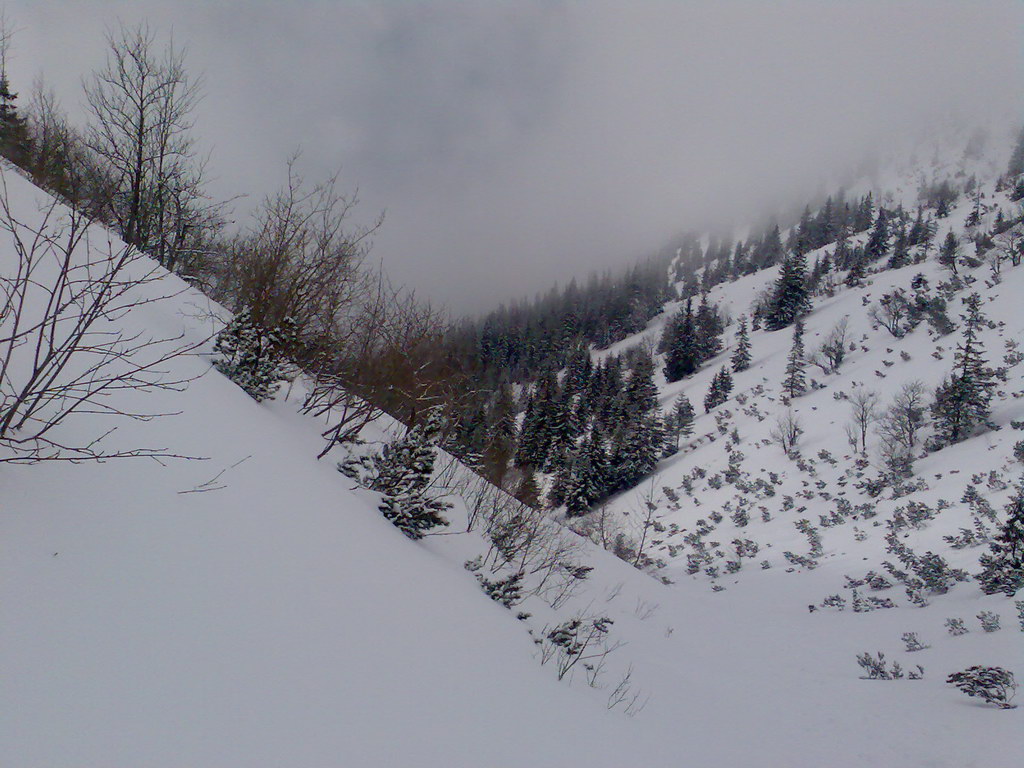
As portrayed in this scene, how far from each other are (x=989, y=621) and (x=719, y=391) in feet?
114

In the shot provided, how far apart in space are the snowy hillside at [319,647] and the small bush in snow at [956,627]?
0.86 feet

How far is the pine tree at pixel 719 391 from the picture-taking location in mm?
41513

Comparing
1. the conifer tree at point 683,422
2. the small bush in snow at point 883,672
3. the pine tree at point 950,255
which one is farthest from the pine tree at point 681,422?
the small bush in snow at point 883,672

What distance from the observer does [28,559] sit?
153 centimetres

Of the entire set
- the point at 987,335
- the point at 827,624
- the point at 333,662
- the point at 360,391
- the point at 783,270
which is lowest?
the point at 333,662

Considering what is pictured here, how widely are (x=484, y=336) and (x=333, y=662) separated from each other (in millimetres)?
78301

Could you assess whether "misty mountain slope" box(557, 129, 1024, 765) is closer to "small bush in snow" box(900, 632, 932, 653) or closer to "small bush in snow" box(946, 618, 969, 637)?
"small bush in snow" box(900, 632, 932, 653)

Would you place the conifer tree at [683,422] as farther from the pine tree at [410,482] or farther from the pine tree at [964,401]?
the pine tree at [410,482]

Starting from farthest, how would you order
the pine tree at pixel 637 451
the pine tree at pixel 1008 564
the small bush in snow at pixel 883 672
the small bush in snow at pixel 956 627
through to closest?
1. the pine tree at pixel 637 451
2. the pine tree at pixel 1008 564
3. the small bush in snow at pixel 956 627
4. the small bush in snow at pixel 883 672

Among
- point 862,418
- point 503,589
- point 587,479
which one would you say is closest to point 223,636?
point 503,589

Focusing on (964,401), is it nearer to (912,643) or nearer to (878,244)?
(912,643)

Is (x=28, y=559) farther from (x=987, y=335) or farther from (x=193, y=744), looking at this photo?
(x=987, y=335)

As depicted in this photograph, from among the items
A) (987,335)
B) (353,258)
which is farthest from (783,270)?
(353,258)

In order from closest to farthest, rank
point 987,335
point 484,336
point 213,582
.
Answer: point 213,582, point 987,335, point 484,336
